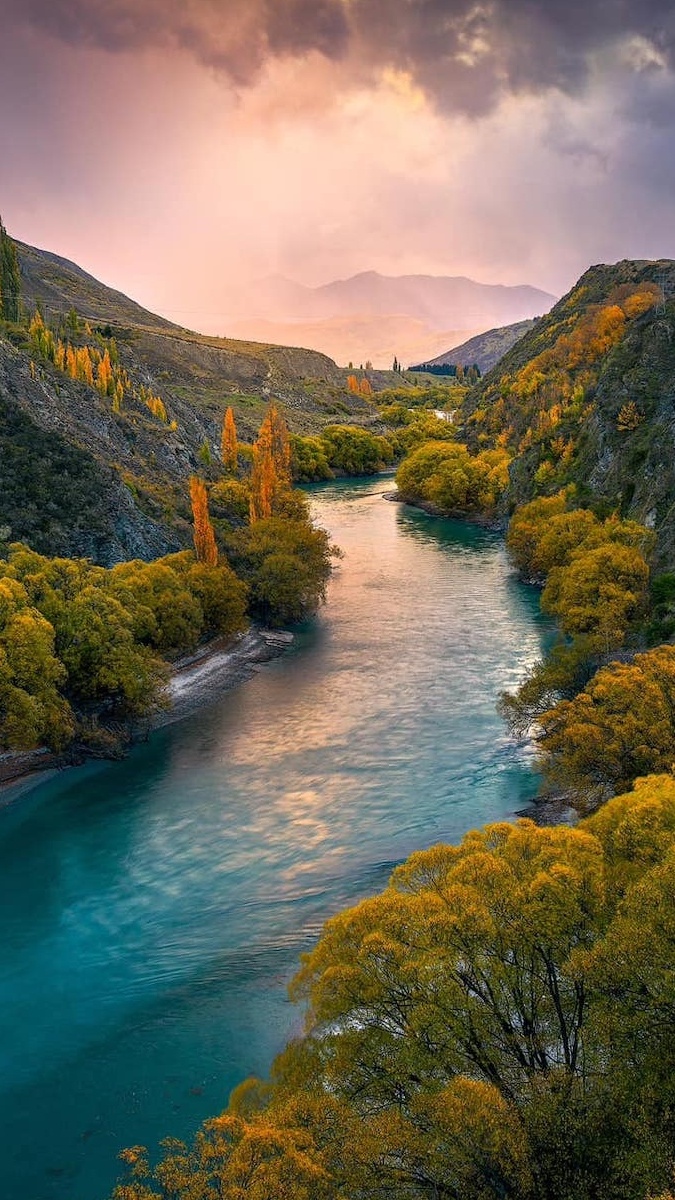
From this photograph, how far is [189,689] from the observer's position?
54.2 meters

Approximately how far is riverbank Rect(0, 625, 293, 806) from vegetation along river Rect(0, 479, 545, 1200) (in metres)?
1.17

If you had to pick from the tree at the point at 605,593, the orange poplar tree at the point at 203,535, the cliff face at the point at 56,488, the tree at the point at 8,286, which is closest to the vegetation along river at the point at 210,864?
the tree at the point at 605,593

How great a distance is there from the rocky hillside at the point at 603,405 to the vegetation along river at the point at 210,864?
801 inches

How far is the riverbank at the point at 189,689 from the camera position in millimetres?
42219

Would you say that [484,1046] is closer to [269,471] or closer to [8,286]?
[269,471]

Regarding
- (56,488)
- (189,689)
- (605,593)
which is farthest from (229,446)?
(605,593)

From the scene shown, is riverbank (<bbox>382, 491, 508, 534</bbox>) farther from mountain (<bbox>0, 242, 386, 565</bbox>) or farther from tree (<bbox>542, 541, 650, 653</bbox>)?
tree (<bbox>542, 541, 650, 653</bbox>)

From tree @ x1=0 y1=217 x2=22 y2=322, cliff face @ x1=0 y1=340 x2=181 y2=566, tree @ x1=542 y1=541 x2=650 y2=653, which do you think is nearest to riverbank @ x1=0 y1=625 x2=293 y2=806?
cliff face @ x1=0 y1=340 x2=181 y2=566

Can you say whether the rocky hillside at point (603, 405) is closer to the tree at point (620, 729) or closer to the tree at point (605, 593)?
the tree at point (605, 593)

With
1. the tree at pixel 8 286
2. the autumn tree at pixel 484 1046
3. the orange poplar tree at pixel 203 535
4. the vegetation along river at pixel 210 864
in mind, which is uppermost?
the tree at pixel 8 286

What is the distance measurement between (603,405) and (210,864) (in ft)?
224

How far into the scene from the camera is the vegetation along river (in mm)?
23219

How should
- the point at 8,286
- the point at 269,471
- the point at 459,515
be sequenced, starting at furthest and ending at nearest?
the point at 459,515, the point at 8,286, the point at 269,471

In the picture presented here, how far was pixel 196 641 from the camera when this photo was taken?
188 ft
